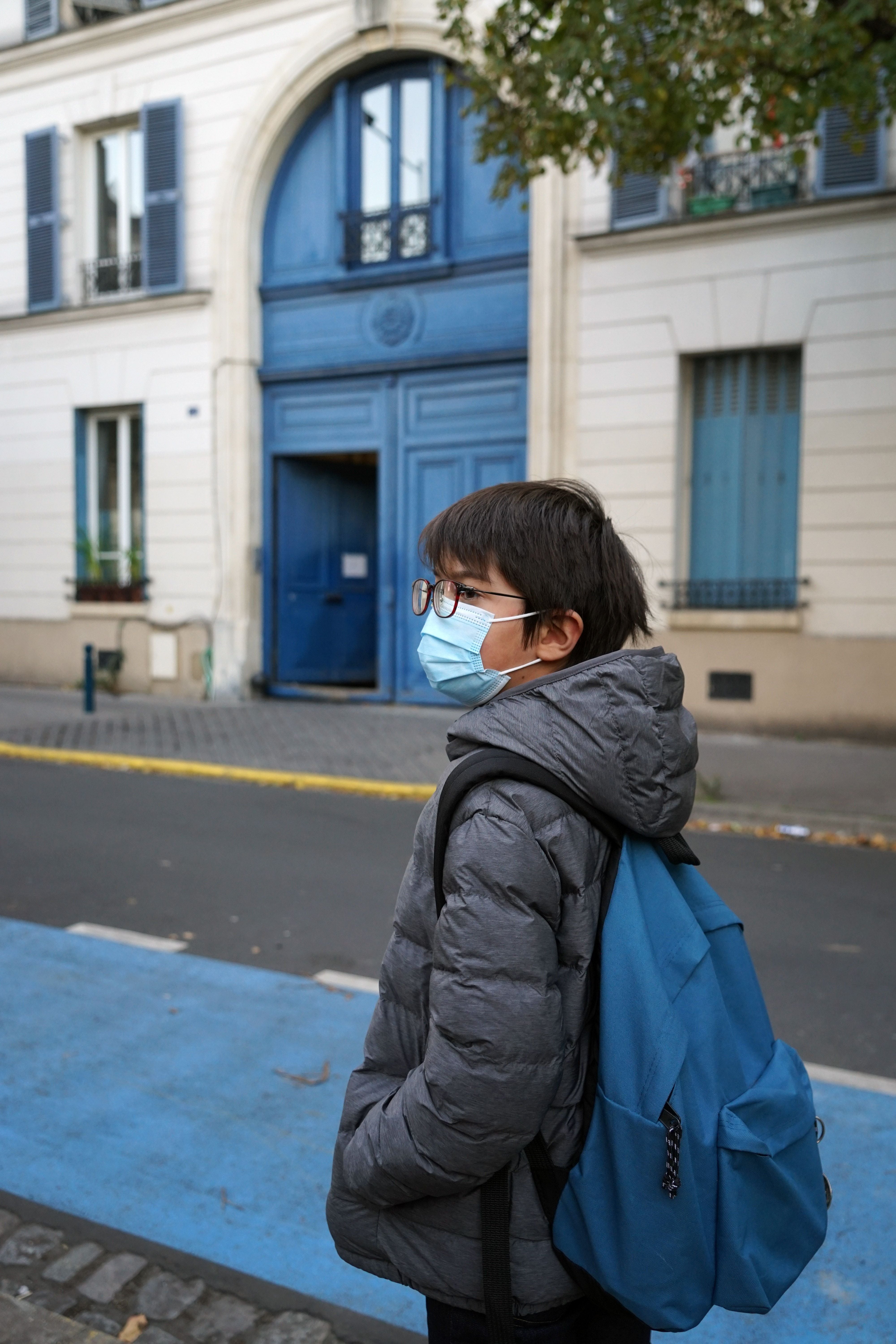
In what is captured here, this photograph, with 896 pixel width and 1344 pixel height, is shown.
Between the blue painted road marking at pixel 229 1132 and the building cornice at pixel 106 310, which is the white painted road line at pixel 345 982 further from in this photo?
the building cornice at pixel 106 310

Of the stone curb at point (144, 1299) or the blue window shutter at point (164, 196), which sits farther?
the blue window shutter at point (164, 196)

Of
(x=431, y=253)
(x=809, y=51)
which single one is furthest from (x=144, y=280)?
(x=809, y=51)

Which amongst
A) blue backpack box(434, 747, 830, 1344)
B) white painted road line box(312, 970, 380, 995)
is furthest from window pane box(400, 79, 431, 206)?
blue backpack box(434, 747, 830, 1344)

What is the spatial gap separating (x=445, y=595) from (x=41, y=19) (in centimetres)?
1738

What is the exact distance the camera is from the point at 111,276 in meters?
15.7

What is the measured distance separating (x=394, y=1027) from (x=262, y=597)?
13525 mm

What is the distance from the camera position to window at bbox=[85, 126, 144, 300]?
15539 mm

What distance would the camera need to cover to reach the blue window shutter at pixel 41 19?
15.5 metres

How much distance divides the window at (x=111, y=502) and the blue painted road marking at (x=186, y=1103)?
Result: 1129 cm

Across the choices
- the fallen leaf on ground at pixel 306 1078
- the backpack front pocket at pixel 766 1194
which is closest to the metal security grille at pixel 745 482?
the fallen leaf on ground at pixel 306 1078

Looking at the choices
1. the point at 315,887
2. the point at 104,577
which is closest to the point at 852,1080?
the point at 315,887

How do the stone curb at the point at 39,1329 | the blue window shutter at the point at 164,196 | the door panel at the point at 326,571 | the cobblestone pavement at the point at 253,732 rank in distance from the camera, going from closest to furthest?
1. the stone curb at the point at 39,1329
2. the cobblestone pavement at the point at 253,732
3. the blue window shutter at the point at 164,196
4. the door panel at the point at 326,571

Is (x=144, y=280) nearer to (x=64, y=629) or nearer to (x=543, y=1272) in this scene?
(x=64, y=629)

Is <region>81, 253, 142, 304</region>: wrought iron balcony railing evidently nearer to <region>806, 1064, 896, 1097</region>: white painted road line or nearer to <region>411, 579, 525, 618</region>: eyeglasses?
<region>806, 1064, 896, 1097</region>: white painted road line
